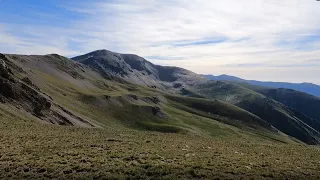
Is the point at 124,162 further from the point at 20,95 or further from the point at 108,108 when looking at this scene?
the point at 108,108

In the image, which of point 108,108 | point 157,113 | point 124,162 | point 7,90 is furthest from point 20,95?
point 157,113

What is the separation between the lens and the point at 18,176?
2342cm

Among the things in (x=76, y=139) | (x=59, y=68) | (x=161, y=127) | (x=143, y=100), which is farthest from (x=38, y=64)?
(x=76, y=139)

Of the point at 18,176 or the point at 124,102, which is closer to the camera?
the point at 18,176

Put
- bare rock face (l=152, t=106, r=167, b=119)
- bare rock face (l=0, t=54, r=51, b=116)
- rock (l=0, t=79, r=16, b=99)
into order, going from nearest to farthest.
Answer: rock (l=0, t=79, r=16, b=99) → bare rock face (l=0, t=54, r=51, b=116) → bare rock face (l=152, t=106, r=167, b=119)

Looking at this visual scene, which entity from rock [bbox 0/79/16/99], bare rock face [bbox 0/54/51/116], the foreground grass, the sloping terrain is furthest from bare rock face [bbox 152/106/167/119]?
the foreground grass

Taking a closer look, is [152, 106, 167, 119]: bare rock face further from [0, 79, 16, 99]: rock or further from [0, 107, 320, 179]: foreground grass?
[0, 107, 320, 179]: foreground grass

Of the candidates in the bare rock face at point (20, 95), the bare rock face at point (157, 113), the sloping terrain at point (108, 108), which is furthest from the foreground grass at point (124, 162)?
the bare rock face at point (157, 113)

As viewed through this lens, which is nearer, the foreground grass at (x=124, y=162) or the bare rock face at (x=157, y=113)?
the foreground grass at (x=124, y=162)

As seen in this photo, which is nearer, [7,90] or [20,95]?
[7,90]

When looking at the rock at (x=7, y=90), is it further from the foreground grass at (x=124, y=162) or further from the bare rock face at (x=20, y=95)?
the foreground grass at (x=124, y=162)

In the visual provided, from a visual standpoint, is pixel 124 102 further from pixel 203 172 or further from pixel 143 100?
pixel 203 172

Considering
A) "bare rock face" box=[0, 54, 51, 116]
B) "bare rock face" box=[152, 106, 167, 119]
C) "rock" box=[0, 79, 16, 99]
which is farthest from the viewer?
"bare rock face" box=[152, 106, 167, 119]

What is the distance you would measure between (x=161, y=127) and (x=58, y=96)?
3140 centimetres
